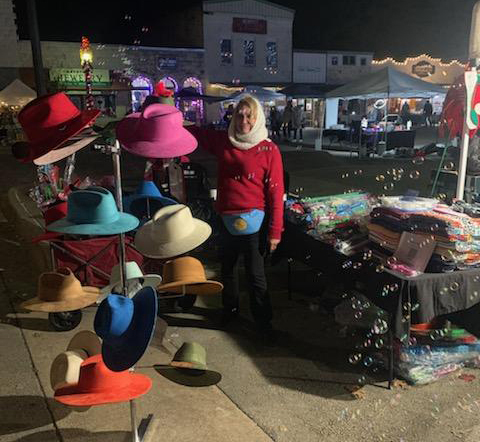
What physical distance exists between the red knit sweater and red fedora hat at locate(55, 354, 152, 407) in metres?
1.55

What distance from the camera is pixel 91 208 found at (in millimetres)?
2561

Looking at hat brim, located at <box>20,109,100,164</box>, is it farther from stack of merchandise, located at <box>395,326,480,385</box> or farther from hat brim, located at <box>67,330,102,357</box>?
stack of merchandise, located at <box>395,326,480,385</box>

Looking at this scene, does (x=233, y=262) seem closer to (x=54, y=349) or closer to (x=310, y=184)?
(x=54, y=349)

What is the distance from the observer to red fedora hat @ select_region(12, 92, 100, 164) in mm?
2643

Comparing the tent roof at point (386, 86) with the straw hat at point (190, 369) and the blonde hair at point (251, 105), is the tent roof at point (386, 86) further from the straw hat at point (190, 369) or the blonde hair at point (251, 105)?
the straw hat at point (190, 369)

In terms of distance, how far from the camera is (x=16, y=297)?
15.9 ft

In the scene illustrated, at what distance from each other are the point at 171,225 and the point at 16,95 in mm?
21528

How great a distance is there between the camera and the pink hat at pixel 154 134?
291 centimetres

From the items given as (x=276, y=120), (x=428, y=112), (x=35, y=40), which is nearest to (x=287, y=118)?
(x=276, y=120)

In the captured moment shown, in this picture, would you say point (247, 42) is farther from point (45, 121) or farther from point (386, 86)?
point (45, 121)

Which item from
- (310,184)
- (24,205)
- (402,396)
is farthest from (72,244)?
(310,184)

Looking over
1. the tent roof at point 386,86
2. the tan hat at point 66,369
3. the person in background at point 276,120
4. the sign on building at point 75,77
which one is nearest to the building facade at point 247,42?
the sign on building at point 75,77

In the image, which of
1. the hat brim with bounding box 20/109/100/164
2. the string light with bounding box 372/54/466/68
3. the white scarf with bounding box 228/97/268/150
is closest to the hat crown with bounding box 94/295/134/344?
the hat brim with bounding box 20/109/100/164

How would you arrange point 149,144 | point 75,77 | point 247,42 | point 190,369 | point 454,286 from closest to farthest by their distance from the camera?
1. point 149,144
2. point 454,286
3. point 190,369
4. point 75,77
5. point 247,42
